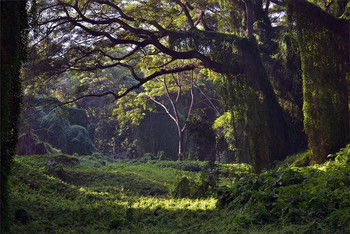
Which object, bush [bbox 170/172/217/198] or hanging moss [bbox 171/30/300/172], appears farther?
hanging moss [bbox 171/30/300/172]

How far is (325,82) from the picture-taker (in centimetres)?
908

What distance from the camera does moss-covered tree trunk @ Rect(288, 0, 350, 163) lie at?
29.1ft

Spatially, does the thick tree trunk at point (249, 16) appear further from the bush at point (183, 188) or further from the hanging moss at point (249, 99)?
the bush at point (183, 188)

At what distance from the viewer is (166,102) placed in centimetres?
2805

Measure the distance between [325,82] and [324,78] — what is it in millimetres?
113

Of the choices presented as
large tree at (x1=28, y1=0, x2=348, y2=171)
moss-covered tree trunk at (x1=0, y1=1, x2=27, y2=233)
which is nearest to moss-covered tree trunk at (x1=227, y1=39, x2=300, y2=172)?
large tree at (x1=28, y1=0, x2=348, y2=171)

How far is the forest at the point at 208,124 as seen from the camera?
5.03 m

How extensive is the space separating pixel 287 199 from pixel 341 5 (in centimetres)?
798

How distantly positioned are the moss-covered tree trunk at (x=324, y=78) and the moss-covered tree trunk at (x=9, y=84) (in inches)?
293

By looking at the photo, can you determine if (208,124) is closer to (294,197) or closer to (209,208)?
(209,208)

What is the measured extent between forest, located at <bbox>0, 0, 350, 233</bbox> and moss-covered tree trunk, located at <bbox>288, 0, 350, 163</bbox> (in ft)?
0.09

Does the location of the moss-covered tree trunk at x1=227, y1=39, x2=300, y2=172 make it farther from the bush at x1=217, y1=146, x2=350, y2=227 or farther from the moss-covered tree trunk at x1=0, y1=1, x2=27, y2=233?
the moss-covered tree trunk at x1=0, y1=1, x2=27, y2=233

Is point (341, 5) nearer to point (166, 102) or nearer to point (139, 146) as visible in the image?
point (166, 102)

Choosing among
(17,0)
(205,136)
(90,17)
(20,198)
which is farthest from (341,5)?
(20,198)
